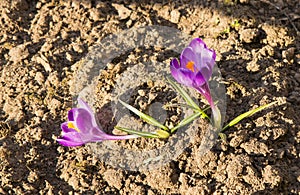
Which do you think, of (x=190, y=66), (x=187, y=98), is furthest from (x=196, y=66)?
(x=187, y=98)

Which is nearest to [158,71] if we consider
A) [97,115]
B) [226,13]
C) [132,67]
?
[132,67]

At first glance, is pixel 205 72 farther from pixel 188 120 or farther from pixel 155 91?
pixel 155 91

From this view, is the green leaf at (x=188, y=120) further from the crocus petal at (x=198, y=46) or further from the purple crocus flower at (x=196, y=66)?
the crocus petal at (x=198, y=46)

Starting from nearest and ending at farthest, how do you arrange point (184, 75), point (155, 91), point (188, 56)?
point (184, 75)
point (188, 56)
point (155, 91)

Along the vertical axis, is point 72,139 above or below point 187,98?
below

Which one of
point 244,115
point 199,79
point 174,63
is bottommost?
point 244,115
